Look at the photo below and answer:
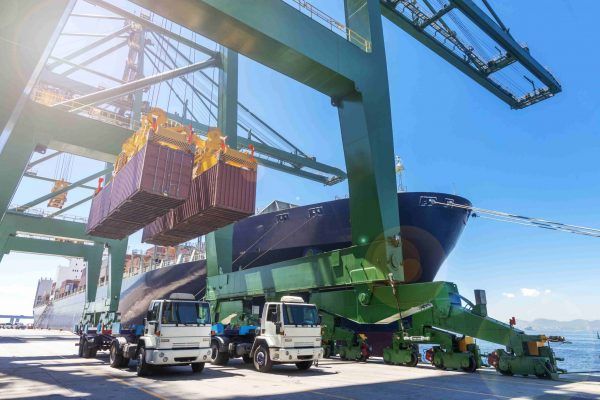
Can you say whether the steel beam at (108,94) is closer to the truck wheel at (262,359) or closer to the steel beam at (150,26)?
the steel beam at (150,26)

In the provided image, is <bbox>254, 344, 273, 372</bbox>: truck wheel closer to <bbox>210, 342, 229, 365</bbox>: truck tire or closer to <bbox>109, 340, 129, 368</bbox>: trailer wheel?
<bbox>210, 342, 229, 365</bbox>: truck tire

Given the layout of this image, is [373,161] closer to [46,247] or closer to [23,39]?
[23,39]

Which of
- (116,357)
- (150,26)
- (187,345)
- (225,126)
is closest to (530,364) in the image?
(187,345)

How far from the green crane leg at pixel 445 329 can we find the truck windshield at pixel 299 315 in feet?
10.5

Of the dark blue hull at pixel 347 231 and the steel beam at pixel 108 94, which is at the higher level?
the steel beam at pixel 108 94

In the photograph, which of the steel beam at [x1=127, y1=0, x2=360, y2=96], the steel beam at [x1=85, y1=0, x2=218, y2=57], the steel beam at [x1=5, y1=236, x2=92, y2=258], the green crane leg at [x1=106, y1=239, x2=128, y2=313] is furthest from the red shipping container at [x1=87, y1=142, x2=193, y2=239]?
the steel beam at [x1=5, y1=236, x2=92, y2=258]

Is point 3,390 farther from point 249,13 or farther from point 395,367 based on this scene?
point 249,13

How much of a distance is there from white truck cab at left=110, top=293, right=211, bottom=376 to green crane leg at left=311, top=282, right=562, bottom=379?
6.58 m

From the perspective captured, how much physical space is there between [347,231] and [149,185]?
12.9 m

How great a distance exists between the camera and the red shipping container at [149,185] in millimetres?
15953

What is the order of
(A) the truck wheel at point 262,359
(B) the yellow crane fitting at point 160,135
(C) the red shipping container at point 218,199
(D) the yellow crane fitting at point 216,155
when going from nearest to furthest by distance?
(A) the truck wheel at point 262,359 < (B) the yellow crane fitting at point 160,135 < (C) the red shipping container at point 218,199 < (D) the yellow crane fitting at point 216,155

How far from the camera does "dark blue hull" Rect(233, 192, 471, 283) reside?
75.8 feet

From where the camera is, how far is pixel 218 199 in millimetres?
17297

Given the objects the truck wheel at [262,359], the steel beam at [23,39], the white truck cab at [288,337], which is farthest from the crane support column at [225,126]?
the steel beam at [23,39]
